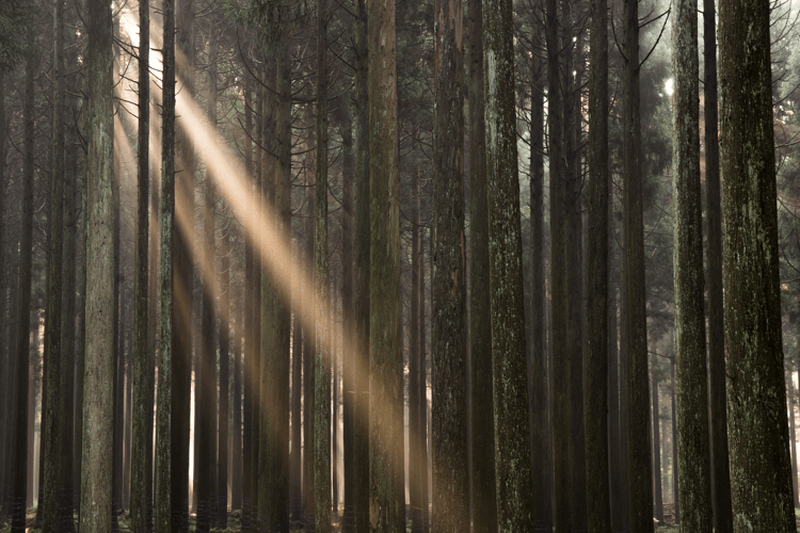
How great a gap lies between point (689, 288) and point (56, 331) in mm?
12730

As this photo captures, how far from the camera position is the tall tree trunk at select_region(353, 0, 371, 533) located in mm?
11320

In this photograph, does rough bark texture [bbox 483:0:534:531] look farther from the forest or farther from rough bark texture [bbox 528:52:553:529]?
rough bark texture [bbox 528:52:553:529]

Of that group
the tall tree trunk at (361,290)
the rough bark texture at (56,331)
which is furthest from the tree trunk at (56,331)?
the tall tree trunk at (361,290)

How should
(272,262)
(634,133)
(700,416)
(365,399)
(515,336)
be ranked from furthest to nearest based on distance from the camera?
(272,262) → (365,399) → (634,133) → (700,416) → (515,336)

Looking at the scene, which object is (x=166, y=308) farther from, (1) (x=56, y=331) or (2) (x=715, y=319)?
(2) (x=715, y=319)

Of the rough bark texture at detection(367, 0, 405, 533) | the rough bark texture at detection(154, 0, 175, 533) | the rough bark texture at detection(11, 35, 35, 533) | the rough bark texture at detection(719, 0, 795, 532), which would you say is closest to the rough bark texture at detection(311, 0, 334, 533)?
the rough bark texture at detection(367, 0, 405, 533)

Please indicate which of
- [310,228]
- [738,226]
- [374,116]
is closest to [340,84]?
[310,228]

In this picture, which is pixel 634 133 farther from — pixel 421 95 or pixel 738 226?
pixel 421 95

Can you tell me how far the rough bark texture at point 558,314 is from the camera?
1198 cm

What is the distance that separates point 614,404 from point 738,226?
16.2m

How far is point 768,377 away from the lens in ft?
16.0

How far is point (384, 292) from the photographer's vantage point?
8.67 meters

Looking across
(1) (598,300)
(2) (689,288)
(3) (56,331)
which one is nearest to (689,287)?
(2) (689,288)

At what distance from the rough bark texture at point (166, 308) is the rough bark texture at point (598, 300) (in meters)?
7.25
